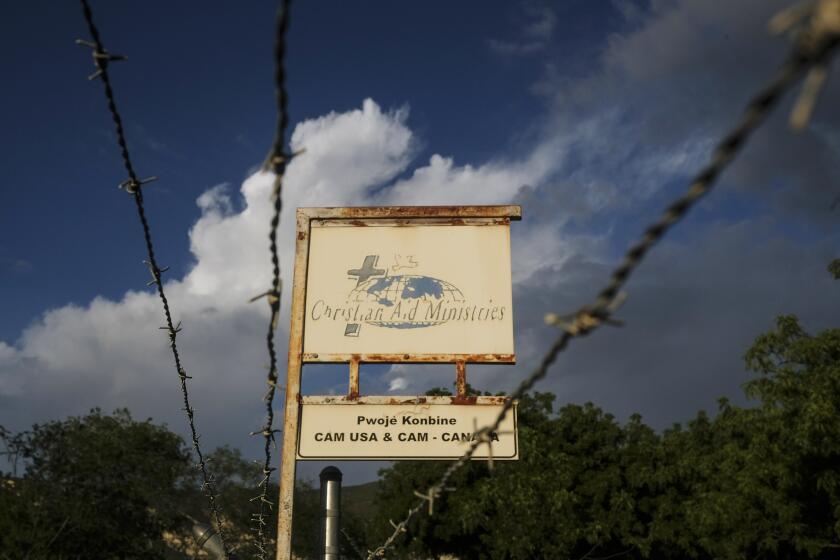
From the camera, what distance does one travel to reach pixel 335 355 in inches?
279

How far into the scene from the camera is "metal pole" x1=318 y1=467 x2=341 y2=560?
6754 mm

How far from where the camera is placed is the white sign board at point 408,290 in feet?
23.8

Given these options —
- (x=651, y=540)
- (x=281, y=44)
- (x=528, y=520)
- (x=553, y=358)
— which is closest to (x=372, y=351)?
(x=553, y=358)

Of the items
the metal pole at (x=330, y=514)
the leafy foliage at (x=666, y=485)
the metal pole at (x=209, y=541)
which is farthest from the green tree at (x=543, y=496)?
the metal pole at (x=330, y=514)

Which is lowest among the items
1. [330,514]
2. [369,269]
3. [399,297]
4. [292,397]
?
[330,514]

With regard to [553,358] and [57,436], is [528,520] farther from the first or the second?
[553,358]

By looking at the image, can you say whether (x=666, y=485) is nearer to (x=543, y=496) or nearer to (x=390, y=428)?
(x=543, y=496)

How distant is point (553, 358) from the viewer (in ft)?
7.32

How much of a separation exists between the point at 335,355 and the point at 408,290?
102 centimetres

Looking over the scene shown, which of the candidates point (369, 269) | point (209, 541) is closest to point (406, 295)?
point (369, 269)

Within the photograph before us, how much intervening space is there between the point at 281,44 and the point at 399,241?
230 inches

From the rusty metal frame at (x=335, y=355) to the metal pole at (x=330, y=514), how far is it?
1.48ft

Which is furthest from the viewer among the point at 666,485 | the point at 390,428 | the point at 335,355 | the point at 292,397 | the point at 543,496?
the point at 666,485

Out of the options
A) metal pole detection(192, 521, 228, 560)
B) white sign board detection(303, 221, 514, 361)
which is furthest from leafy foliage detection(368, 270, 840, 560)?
white sign board detection(303, 221, 514, 361)
